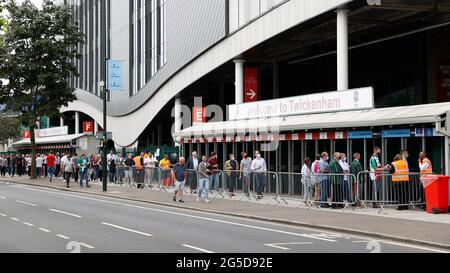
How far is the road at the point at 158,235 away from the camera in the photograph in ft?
38.8

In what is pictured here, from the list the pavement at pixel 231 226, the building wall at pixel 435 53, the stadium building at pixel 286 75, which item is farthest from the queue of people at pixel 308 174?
the building wall at pixel 435 53

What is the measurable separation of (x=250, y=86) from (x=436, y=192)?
63.6 ft

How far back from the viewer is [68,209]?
20.4 m

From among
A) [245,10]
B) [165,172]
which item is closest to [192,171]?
[165,172]

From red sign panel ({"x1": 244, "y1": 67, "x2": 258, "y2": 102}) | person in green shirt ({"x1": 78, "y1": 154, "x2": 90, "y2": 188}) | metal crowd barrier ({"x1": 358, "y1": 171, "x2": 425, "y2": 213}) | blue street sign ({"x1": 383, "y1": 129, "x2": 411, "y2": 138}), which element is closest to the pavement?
metal crowd barrier ({"x1": 358, "y1": 171, "x2": 425, "y2": 213})

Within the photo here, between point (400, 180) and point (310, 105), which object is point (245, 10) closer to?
point (310, 105)

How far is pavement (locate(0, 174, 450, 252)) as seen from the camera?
12.4 metres

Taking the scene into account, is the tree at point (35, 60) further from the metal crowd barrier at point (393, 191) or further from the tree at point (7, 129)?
the tree at point (7, 129)

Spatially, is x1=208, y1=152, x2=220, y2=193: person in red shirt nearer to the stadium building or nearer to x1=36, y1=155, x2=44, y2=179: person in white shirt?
the stadium building

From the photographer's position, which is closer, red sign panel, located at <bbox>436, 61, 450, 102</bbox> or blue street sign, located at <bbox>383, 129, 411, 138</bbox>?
blue street sign, located at <bbox>383, 129, 411, 138</bbox>

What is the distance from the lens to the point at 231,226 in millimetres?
16078

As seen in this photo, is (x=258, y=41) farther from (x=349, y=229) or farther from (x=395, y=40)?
(x=349, y=229)

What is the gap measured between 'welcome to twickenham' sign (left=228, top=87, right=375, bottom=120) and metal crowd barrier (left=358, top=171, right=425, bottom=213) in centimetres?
538
